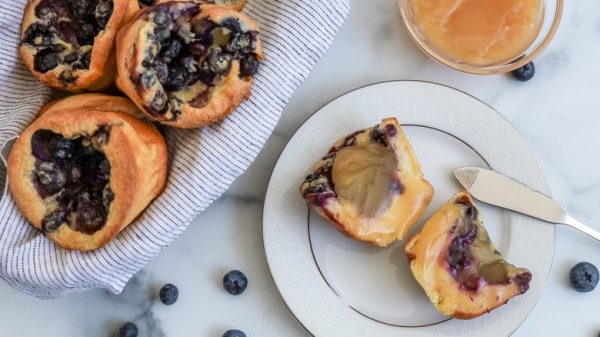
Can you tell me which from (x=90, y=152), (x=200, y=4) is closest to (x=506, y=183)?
(x=200, y=4)

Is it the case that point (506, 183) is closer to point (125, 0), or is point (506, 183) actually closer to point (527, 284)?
point (527, 284)

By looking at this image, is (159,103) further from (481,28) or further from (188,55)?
(481,28)

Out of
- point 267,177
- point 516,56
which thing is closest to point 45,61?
point 267,177

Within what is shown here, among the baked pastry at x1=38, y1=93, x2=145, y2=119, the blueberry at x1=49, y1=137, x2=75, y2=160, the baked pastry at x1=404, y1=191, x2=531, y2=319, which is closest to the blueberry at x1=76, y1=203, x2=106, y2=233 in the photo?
the blueberry at x1=49, y1=137, x2=75, y2=160

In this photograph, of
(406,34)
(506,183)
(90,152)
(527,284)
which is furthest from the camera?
(406,34)

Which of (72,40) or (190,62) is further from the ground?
(190,62)

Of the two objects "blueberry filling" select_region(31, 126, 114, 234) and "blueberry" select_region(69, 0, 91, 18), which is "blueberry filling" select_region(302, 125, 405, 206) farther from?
"blueberry" select_region(69, 0, 91, 18)
